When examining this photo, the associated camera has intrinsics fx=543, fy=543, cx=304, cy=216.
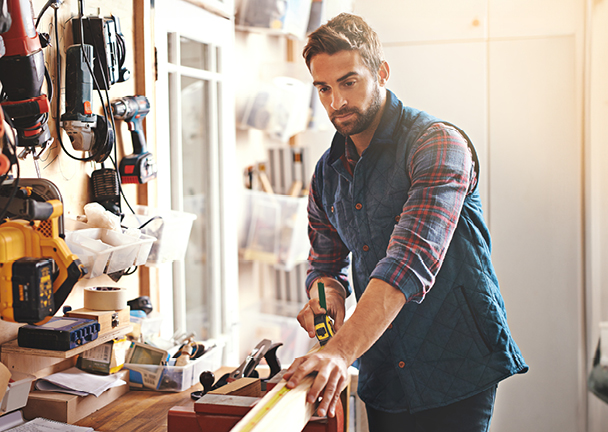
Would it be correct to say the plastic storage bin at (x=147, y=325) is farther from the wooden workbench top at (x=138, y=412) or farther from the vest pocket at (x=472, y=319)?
the vest pocket at (x=472, y=319)

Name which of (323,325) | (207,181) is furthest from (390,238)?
(207,181)

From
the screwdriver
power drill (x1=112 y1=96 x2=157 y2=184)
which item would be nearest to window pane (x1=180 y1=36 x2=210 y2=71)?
power drill (x1=112 y1=96 x2=157 y2=184)

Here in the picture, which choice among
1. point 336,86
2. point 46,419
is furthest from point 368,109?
point 46,419

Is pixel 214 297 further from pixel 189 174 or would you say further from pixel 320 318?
pixel 320 318

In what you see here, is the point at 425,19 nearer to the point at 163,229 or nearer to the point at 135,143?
the point at 135,143

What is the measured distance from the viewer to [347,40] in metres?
1.28

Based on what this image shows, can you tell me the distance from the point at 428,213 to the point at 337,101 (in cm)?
40

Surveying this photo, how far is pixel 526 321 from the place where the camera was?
8.09 feet

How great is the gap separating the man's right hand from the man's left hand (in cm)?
33

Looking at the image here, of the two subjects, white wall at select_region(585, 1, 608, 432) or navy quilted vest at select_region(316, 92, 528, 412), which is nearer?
navy quilted vest at select_region(316, 92, 528, 412)

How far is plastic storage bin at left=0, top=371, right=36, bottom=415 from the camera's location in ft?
4.15

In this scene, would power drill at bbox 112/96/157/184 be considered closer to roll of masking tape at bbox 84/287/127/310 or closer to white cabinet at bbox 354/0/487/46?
roll of masking tape at bbox 84/287/127/310

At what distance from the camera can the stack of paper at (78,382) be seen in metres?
1.39

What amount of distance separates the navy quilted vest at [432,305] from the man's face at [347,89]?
0.18 ft
